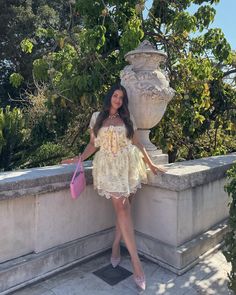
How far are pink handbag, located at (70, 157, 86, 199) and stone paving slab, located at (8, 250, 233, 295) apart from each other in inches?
30.3

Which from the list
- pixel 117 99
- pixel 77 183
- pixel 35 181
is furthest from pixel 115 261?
pixel 117 99

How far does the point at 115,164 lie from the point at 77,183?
0.41 m

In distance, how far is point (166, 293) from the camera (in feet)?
8.60

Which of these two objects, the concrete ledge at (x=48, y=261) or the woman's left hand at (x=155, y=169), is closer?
→ the concrete ledge at (x=48, y=261)

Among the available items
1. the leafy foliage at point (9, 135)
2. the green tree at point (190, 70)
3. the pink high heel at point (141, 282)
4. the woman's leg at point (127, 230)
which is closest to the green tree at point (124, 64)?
the green tree at point (190, 70)

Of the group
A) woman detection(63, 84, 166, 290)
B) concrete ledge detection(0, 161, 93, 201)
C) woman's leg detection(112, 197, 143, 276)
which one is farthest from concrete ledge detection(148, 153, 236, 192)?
concrete ledge detection(0, 161, 93, 201)

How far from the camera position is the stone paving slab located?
103 inches

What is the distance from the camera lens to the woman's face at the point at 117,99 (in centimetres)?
283

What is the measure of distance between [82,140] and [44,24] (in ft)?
45.6

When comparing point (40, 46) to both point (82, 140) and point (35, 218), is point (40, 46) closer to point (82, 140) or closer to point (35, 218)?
point (82, 140)

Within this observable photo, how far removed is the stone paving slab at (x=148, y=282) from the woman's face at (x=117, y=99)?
162cm

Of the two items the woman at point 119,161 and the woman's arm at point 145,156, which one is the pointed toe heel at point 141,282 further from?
the woman's arm at point 145,156

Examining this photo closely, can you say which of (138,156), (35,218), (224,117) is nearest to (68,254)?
(35,218)

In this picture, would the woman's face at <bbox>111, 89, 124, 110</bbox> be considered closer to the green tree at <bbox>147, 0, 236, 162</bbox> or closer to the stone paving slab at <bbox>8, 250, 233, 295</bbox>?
the stone paving slab at <bbox>8, 250, 233, 295</bbox>
